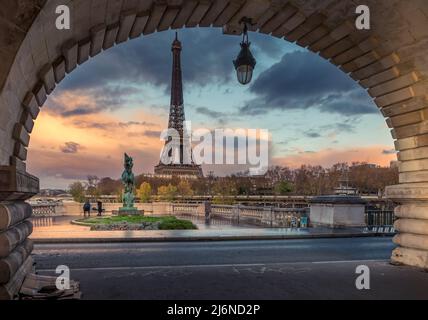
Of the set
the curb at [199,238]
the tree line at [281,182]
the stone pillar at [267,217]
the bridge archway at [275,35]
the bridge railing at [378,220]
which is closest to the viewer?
the bridge archway at [275,35]

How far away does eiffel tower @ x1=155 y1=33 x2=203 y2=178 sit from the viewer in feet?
350

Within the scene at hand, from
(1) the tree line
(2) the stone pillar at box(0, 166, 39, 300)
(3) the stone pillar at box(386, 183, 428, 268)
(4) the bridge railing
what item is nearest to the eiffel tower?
(1) the tree line

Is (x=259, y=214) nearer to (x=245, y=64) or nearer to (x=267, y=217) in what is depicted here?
(x=267, y=217)

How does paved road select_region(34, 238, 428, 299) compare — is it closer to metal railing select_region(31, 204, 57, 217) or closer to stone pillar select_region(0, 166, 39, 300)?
stone pillar select_region(0, 166, 39, 300)

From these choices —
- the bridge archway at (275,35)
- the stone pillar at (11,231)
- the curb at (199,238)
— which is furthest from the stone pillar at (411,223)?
the curb at (199,238)

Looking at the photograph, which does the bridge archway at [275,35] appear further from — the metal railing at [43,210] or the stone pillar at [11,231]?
the metal railing at [43,210]

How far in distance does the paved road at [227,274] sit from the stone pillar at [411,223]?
34cm

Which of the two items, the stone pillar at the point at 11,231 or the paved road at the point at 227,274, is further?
the paved road at the point at 227,274

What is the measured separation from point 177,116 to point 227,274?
100 metres

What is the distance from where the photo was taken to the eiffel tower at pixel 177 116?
350 ft

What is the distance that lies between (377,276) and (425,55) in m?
4.49

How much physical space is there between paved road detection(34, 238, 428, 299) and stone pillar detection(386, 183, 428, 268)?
343 mm

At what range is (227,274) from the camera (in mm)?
8227

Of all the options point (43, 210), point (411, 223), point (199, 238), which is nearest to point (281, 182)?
point (43, 210)
